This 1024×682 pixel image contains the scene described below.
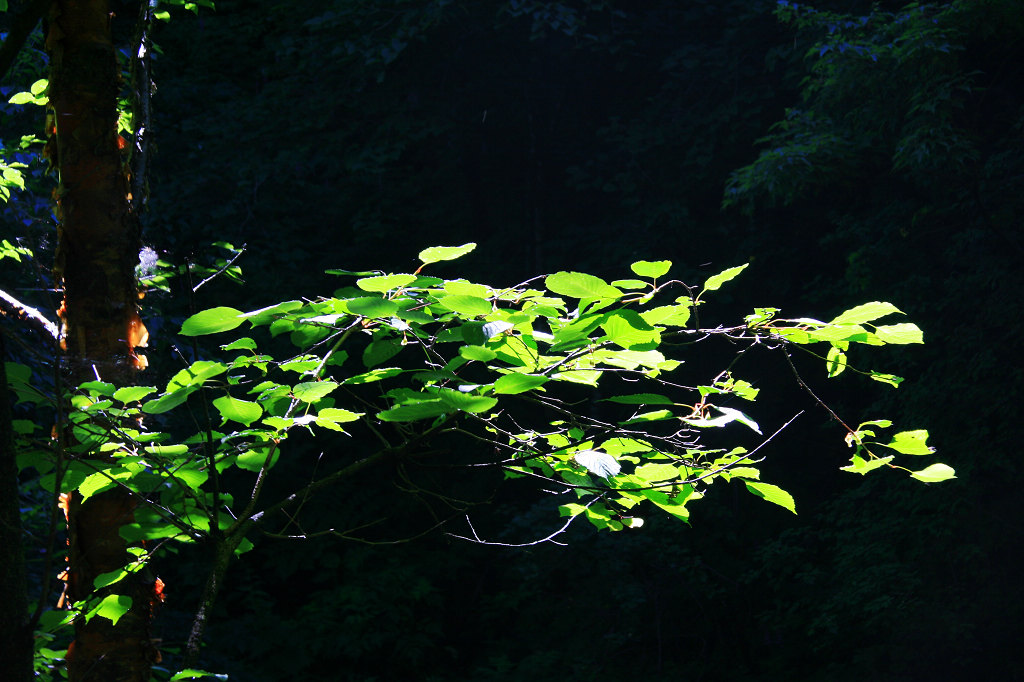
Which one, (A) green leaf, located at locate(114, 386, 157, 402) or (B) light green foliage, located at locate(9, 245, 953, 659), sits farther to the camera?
(A) green leaf, located at locate(114, 386, 157, 402)

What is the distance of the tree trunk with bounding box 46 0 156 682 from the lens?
1398 millimetres

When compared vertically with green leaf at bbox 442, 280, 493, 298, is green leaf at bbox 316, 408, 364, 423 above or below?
below

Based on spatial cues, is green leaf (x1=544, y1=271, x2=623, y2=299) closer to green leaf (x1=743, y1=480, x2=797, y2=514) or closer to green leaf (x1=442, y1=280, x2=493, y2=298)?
green leaf (x1=442, y1=280, x2=493, y2=298)

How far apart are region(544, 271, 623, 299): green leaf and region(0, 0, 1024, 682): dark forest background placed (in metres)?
3.31

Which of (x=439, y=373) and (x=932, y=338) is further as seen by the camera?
(x=932, y=338)

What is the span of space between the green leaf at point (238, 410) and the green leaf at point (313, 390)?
0.07 metres

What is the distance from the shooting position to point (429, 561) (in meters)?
5.96

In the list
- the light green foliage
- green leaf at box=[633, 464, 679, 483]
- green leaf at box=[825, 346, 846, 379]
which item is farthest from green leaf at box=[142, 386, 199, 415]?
green leaf at box=[825, 346, 846, 379]

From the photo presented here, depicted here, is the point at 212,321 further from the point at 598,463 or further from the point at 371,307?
the point at 598,463

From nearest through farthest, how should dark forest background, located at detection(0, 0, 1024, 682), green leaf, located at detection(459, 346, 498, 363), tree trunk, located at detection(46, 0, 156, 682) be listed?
green leaf, located at detection(459, 346, 498, 363), tree trunk, located at detection(46, 0, 156, 682), dark forest background, located at detection(0, 0, 1024, 682)

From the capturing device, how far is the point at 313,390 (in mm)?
853

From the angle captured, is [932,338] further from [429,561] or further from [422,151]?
[422,151]

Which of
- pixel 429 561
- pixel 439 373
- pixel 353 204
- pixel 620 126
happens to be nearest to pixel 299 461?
pixel 429 561

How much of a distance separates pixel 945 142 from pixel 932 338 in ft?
3.81
